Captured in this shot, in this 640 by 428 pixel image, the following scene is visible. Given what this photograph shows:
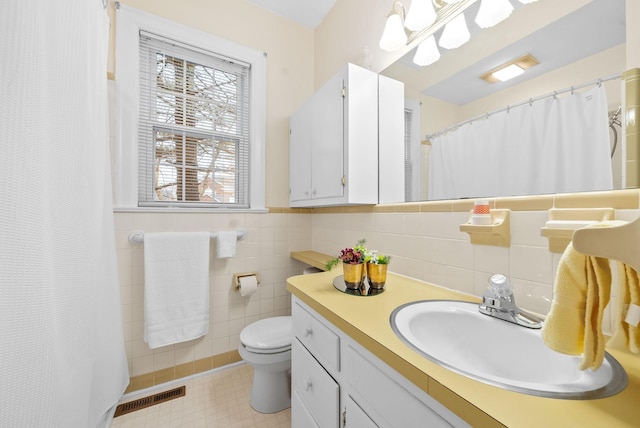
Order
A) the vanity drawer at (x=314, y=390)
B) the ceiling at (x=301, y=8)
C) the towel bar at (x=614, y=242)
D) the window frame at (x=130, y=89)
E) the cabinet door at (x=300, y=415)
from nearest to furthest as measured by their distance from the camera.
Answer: the towel bar at (x=614, y=242) < the vanity drawer at (x=314, y=390) < the cabinet door at (x=300, y=415) < the window frame at (x=130, y=89) < the ceiling at (x=301, y=8)

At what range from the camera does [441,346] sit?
77cm

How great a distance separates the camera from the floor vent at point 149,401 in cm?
147

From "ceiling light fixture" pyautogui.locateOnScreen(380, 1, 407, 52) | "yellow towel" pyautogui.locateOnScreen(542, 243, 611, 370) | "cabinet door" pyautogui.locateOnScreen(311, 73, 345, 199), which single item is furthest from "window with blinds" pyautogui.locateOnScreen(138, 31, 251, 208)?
"yellow towel" pyautogui.locateOnScreen(542, 243, 611, 370)

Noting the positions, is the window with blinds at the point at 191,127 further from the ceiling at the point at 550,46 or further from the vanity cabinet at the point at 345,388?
the ceiling at the point at 550,46

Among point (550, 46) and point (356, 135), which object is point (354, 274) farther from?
point (550, 46)

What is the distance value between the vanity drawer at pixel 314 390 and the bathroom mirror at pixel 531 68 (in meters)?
0.86

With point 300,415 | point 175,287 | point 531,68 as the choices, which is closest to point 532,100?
point 531,68

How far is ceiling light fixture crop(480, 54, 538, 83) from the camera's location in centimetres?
83

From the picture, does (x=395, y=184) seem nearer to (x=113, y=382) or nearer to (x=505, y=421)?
(x=505, y=421)

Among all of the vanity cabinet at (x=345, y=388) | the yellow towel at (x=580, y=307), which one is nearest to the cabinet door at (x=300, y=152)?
the vanity cabinet at (x=345, y=388)

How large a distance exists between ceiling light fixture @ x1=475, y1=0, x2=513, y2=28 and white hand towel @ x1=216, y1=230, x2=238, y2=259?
5.70 feet

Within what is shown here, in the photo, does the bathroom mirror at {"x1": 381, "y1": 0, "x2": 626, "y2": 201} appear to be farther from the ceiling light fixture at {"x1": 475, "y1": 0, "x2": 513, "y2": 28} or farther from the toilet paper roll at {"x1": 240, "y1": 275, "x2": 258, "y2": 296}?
the toilet paper roll at {"x1": 240, "y1": 275, "x2": 258, "y2": 296}

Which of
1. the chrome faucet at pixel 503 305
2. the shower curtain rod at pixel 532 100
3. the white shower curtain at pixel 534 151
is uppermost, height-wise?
the shower curtain rod at pixel 532 100

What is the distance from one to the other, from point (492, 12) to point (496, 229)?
2.69ft
